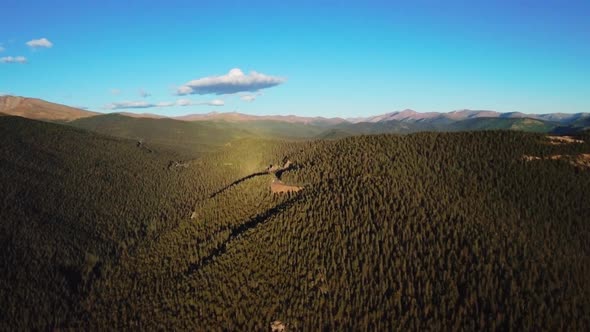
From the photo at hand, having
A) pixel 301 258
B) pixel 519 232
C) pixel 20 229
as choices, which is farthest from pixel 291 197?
pixel 20 229

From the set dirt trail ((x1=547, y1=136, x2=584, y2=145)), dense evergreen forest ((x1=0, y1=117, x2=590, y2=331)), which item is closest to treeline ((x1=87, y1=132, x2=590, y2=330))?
dense evergreen forest ((x1=0, y1=117, x2=590, y2=331))

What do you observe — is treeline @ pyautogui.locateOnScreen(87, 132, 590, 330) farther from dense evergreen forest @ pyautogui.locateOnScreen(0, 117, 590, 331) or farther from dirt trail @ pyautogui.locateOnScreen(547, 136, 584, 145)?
dirt trail @ pyautogui.locateOnScreen(547, 136, 584, 145)

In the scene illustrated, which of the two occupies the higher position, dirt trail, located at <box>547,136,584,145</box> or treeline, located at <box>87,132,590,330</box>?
dirt trail, located at <box>547,136,584,145</box>

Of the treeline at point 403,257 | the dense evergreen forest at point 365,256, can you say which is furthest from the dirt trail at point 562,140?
the treeline at point 403,257

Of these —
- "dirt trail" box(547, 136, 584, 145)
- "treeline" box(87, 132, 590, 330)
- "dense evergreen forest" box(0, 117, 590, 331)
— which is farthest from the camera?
"dirt trail" box(547, 136, 584, 145)

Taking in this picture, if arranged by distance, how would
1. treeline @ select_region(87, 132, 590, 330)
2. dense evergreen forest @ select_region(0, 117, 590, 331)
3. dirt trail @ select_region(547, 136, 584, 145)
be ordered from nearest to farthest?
treeline @ select_region(87, 132, 590, 330), dense evergreen forest @ select_region(0, 117, 590, 331), dirt trail @ select_region(547, 136, 584, 145)

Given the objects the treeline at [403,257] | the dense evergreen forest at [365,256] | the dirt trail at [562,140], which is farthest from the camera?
the dirt trail at [562,140]

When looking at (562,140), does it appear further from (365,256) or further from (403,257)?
(365,256)

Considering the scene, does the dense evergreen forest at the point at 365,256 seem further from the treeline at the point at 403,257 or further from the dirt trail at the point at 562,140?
the dirt trail at the point at 562,140

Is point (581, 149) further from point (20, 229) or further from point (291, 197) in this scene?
point (20, 229)
